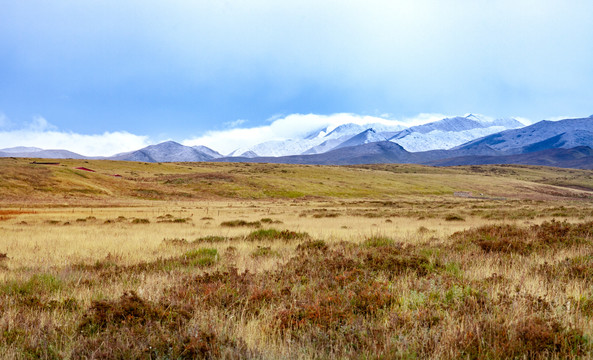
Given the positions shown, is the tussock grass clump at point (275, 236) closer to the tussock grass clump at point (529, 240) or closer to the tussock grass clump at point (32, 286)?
the tussock grass clump at point (529, 240)

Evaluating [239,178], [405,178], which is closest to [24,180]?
[239,178]

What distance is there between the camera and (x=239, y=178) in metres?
92.6

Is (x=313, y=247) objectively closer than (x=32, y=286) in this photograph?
No

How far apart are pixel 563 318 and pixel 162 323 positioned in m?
5.71

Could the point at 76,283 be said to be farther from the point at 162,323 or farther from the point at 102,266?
the point at 162,323

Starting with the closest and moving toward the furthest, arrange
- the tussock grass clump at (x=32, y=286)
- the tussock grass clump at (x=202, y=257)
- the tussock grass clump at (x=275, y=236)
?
1. the tussock grass clump at (x=32, y=286)
2. the tussock grass clump at (x=202, y=257)
3. the tussock grass clump at (x=275, y=236)

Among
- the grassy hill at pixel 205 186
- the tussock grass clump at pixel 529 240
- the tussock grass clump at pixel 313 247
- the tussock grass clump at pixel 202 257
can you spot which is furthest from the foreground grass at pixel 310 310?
the grassy hill at pixel 205 186

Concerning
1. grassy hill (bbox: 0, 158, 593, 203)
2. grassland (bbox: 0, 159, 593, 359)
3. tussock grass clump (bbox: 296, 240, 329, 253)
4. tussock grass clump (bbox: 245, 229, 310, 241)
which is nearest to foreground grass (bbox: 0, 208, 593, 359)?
grassland (bbox: 0, 159, 593, 359)

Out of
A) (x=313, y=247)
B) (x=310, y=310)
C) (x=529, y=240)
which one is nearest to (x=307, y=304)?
(x=310, y=310)

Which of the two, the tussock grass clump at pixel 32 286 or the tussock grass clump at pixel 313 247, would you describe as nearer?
the tussock grass clump at pixel 32 286

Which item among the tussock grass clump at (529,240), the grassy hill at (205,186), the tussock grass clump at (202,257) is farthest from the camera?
the grassy hill at (205,186)

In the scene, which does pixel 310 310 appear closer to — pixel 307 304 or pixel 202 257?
pixel 307 304

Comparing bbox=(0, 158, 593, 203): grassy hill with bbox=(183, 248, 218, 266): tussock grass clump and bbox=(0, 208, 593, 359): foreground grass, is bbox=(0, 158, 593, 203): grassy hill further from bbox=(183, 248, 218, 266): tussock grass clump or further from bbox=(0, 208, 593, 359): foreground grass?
bbox=(0, 208, 593, 359): foreground grass

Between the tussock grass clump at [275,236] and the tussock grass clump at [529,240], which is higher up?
the tussock grass clump at [529,240]
